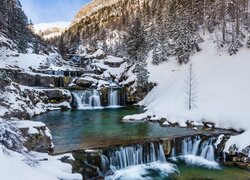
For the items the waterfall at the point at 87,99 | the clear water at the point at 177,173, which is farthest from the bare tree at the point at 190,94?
the clear water at the point at 177,173

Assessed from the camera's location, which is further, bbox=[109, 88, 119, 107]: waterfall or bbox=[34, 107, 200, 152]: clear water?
bbox=[109, 88, 119, 107]: waterfall

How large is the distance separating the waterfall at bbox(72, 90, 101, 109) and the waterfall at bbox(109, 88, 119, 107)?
1.82m

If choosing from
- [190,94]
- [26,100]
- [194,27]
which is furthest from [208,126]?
[194,27]

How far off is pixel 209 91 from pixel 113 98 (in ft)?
49.9

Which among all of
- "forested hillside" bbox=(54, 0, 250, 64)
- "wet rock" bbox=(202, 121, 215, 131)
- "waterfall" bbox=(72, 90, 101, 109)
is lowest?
"wet rock" bbox=(202, 121, 215, 131)

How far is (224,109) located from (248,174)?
10.5m

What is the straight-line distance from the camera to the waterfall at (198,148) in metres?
19.8

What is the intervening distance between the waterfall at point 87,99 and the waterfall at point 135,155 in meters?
22.7

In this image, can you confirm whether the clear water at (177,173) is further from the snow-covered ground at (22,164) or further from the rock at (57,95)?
the rock at (57,95)

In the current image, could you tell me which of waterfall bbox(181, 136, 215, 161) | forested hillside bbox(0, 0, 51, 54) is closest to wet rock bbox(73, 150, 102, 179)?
waterfall bbox(181, 136, 215, 161)

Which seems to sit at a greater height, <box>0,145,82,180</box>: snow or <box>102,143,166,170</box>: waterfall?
<box>0,145,82,180</box>: snow

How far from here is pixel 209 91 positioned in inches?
1252

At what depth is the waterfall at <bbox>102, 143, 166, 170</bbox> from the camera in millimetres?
17500

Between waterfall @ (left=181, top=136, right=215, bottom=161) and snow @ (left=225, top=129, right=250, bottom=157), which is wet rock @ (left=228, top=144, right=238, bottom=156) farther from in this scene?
waterfall @ (left=181, top=136, right=215, bottom=161)
